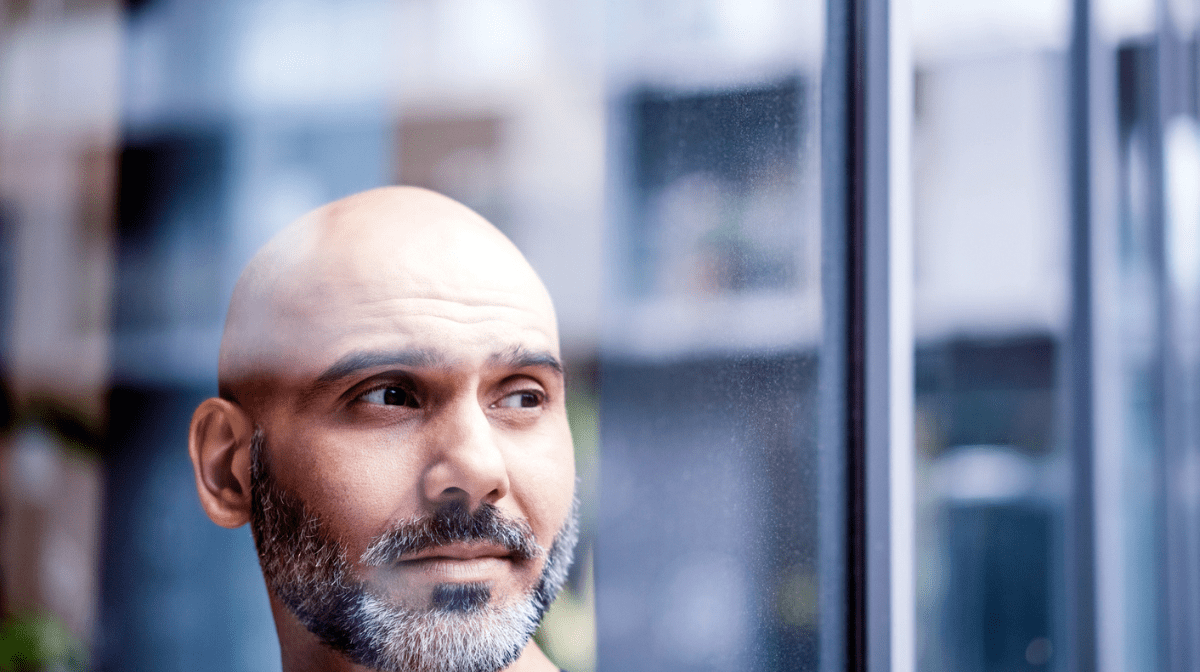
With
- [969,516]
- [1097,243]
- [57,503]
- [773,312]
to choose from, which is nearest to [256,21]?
[57,503]

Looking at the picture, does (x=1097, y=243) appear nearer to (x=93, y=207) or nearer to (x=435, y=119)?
(x=435, y=119)

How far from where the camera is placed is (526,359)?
0.69 meters

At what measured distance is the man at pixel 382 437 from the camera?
592 mm

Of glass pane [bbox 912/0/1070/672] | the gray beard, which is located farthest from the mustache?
glass pane [bbox 912/0/1070/672]

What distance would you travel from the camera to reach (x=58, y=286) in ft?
1.69

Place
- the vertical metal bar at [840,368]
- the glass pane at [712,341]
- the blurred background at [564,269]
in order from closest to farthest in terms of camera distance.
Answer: the blurred background at [564,269]
the glass pane at [712,341]
the vertical metal bar at [840,368]

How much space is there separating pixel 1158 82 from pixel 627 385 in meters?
1.89

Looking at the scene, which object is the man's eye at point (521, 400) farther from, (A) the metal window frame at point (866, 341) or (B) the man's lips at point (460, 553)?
(A) the metal window frame at point (866, 341)

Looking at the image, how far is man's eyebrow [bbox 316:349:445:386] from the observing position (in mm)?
607

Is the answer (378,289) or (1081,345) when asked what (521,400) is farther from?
(1081,345)

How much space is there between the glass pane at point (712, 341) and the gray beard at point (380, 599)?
0.44 ft

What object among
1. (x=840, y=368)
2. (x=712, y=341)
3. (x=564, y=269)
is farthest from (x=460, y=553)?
(x=840, y=368)

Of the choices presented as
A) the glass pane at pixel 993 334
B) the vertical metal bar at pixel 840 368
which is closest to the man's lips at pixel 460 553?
the vertical metal bar at pixel 840 368

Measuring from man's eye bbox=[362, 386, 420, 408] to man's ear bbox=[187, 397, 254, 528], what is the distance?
8cm
